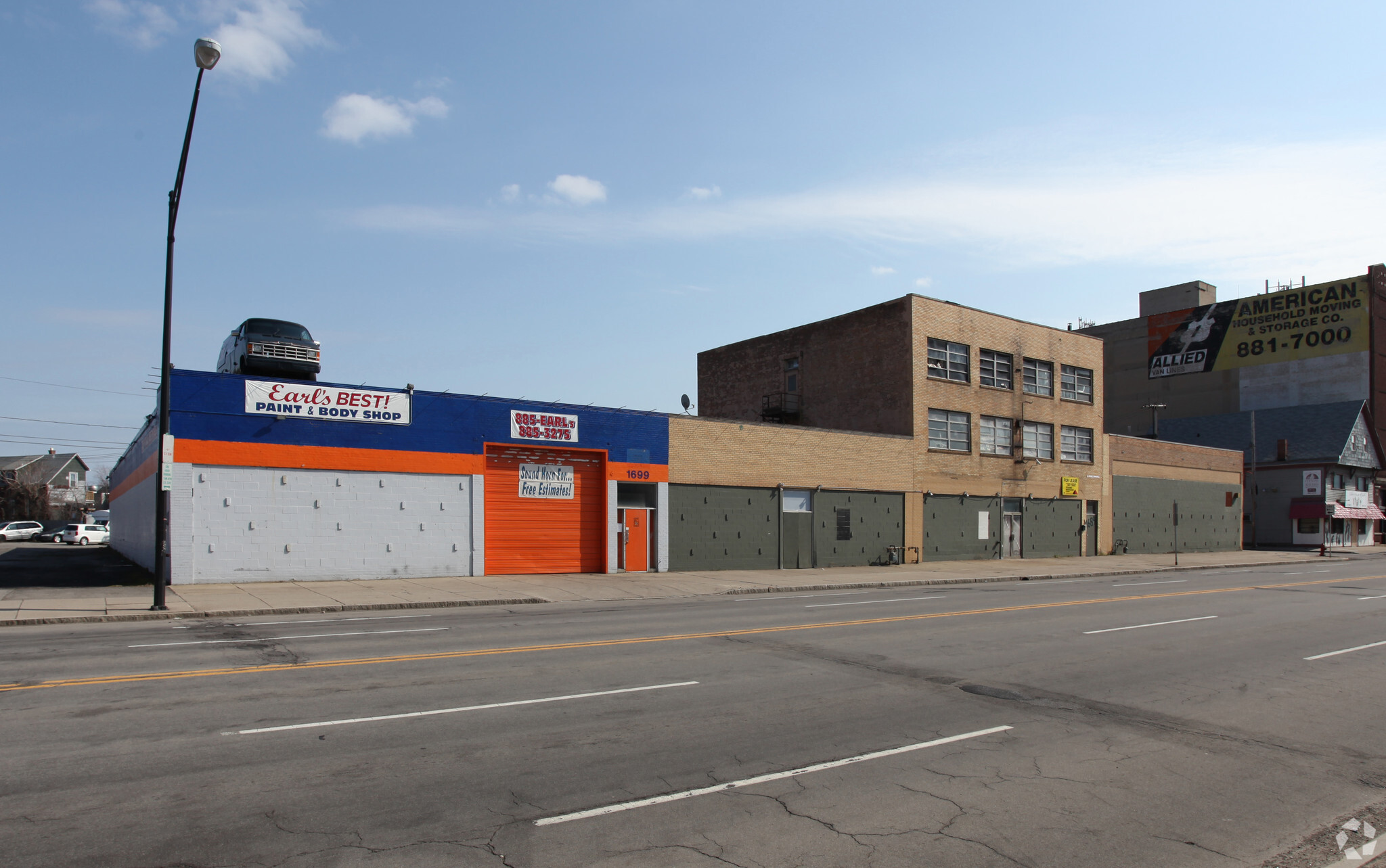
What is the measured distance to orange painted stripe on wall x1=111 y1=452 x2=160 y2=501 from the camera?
25.9 meters

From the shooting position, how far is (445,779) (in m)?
6.29

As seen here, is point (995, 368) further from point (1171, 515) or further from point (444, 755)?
point (444, 755)

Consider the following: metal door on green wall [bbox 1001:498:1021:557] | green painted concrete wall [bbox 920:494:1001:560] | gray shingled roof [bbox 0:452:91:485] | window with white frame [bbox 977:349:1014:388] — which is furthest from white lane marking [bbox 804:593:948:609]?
gray shingled roof [bbox 0:452:91:485]

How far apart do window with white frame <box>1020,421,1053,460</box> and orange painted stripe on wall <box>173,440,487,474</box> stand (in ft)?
90.2

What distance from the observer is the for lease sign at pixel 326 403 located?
21.9 meters

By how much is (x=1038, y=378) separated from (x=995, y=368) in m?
3.59

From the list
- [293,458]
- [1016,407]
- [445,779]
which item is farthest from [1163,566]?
[445,779]

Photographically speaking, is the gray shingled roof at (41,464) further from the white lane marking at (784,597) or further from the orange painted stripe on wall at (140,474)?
the white lane marking at (784,597)

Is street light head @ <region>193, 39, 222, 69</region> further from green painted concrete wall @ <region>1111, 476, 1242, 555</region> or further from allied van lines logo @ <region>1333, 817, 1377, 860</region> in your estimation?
green painted concrete wall @ <region>1111, 476, 1242, 555</region>

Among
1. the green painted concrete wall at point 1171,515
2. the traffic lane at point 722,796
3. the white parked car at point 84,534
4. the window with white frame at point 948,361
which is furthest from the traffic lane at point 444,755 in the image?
the white parked car at point 84,534

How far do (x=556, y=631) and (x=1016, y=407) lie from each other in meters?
32.4

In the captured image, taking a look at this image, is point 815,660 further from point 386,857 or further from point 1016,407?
point 1016,407

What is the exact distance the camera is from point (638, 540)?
28312 mm

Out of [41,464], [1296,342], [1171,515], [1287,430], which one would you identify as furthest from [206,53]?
[41,464]
